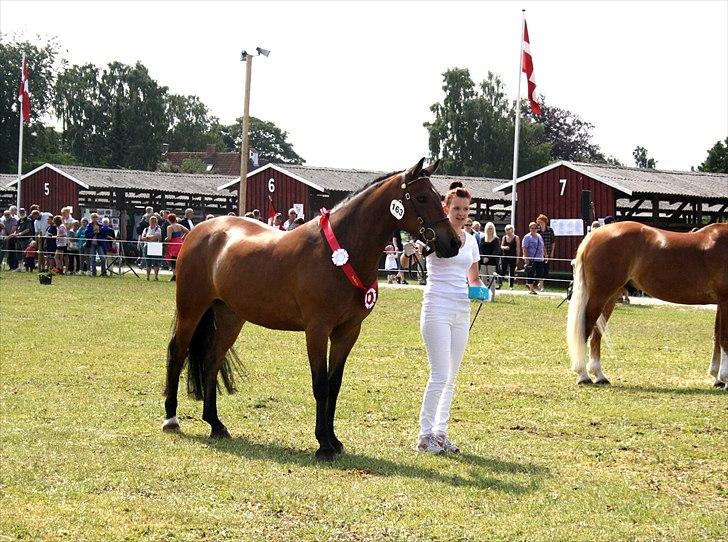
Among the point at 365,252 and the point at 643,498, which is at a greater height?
the point at 365,252

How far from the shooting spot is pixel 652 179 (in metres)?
39.7

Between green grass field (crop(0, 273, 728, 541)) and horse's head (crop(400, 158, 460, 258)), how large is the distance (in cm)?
166

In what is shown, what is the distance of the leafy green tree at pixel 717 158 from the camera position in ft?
197

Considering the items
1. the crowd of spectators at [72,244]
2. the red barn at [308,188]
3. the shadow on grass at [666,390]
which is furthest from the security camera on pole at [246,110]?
the shadow on grass at [666,390]

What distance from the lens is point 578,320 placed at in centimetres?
1276

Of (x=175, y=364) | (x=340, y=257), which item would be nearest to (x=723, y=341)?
(x=340, y=257)

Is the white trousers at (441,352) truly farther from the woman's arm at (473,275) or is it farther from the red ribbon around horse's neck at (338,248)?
the red ribbon around horse's neck at (338,248)

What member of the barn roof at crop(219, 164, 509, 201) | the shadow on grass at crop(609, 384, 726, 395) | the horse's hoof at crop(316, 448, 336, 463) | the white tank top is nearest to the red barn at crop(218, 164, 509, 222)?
the barn roof at crop(219, 164, 509, 201)

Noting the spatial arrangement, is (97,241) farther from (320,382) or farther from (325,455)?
(325,455)

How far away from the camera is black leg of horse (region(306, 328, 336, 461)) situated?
318 inches

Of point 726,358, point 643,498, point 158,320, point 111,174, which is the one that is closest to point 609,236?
point 726,358

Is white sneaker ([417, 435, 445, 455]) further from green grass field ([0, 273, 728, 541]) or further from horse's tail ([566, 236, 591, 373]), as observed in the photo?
horse's tail ([566, 236, 591, 373])

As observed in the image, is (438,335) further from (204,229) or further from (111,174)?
(111,174)

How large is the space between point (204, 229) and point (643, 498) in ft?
15.2
